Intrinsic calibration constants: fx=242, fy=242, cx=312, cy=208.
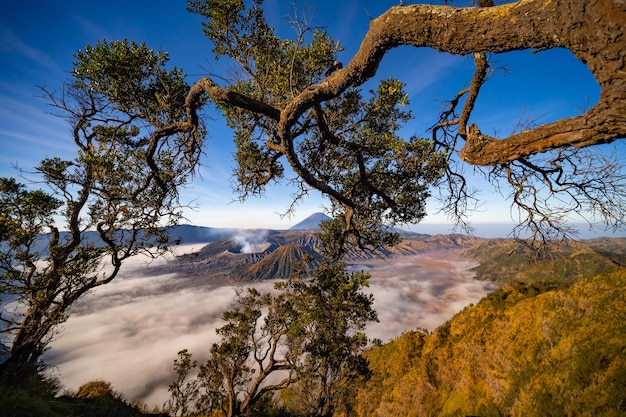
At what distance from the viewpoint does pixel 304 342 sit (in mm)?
13977

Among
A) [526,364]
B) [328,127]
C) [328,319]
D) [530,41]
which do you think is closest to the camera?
[530,41]

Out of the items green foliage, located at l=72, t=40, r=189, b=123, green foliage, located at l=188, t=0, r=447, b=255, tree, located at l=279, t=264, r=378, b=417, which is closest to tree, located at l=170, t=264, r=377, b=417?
tree, located at l=279, t=264, r=378, b=417

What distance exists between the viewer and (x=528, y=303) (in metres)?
20.0

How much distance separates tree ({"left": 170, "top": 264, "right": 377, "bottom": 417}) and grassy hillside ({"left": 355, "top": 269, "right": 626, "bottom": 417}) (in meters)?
7.77

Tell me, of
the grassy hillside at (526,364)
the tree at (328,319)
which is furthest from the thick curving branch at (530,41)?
the grassy hillside at (526,364)

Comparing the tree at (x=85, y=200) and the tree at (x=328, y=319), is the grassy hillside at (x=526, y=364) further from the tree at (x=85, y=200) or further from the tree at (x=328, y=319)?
the tree at (x=85, y=200)

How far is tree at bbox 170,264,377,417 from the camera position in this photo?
13320 mm

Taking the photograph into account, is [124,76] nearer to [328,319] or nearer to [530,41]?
[530,41]

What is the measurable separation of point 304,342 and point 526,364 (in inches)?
506

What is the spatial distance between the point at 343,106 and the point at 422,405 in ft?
78.0

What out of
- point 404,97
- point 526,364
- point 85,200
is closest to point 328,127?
point 404,97

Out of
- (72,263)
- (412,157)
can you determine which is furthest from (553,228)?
(72,263)

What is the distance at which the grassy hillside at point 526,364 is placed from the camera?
991 centimetres

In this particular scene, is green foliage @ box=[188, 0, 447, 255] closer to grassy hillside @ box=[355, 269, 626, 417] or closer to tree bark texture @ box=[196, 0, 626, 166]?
tree bark texture @ box=[196, 0, 626, 166]
